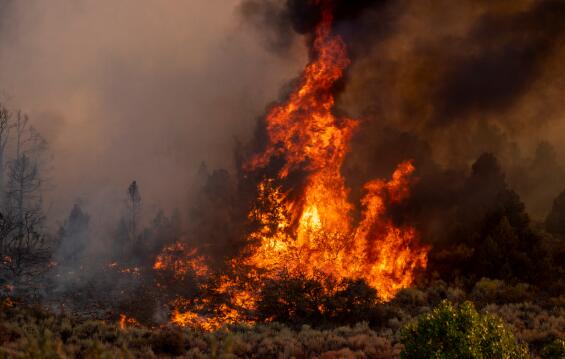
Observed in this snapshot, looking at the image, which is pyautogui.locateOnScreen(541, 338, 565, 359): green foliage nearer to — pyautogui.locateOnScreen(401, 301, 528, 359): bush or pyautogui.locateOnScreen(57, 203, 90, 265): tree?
pyautogui.locateOnScreen(401, 301, 528, 359): bush

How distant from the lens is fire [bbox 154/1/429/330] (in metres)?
25.5

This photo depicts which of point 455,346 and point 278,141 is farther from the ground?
point 278,141

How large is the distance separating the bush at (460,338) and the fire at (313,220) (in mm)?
13174

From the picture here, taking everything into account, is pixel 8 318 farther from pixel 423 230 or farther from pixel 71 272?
pixel 423 230

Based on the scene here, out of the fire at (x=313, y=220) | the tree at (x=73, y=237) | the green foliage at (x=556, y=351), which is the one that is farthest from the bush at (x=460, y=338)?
the tree at (x=73, y=237)

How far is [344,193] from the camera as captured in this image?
30.5 meters

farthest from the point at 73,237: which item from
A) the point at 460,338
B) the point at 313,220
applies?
the point at 460,338

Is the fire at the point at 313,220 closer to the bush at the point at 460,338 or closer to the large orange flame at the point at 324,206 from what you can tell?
the large orange flame at the point at 324,206

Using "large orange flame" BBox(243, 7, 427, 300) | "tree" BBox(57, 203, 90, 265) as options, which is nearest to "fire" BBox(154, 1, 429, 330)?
"large orange flame" BBox(243, 7, 427, 300)

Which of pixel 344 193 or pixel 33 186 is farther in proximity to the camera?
pixel 33 186

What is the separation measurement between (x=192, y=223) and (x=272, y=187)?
49.8ft

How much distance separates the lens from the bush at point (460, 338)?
956cm

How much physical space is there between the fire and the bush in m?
13.2

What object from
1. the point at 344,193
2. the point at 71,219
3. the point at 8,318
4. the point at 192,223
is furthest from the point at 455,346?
the point at 71,219
